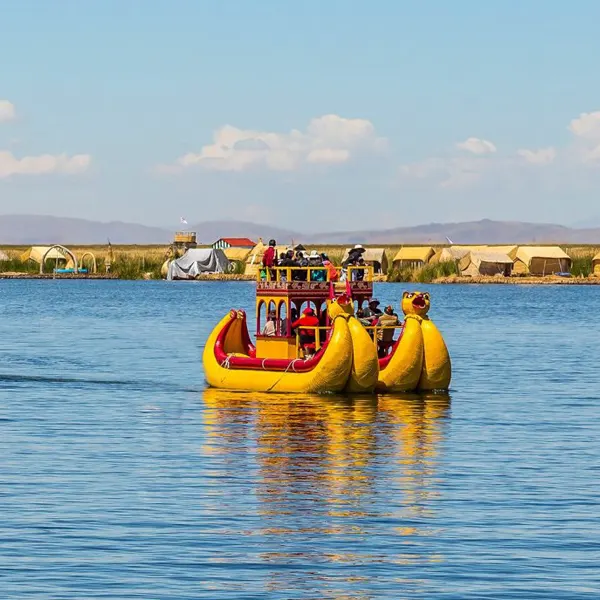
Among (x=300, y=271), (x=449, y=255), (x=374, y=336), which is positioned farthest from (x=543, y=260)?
(x=374, y=336)

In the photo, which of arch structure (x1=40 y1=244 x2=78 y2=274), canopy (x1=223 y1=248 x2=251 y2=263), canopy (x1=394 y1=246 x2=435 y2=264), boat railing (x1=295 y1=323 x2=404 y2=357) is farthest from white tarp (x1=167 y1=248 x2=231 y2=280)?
boat railing (x1=295 y1=323 x2=404 y2=357)

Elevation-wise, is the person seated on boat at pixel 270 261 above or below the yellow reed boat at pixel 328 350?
above

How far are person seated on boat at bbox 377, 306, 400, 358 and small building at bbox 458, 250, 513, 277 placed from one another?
115 meters

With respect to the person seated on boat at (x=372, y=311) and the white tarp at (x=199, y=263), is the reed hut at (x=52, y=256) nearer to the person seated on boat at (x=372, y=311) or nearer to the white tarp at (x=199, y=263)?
the white tarp at (x=199, y=263)

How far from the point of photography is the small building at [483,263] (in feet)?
501

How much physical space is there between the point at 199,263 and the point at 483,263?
42.0 m

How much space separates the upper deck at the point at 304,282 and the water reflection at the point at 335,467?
2.66m

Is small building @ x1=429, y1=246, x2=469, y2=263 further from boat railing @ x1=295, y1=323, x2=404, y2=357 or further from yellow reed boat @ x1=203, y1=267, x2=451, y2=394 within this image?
boat railing @ x1=295, y1=323, x2=404, y2=357

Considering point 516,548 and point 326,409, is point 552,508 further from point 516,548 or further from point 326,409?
point 326,409

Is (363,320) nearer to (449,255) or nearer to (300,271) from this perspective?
(300,271)

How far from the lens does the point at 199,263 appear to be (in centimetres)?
18225

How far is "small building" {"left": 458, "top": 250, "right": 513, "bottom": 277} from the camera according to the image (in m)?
153

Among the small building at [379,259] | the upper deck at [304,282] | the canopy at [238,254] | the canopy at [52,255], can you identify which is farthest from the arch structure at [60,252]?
the upper deck at [304,282]

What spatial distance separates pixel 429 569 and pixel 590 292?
134368 millimetres
